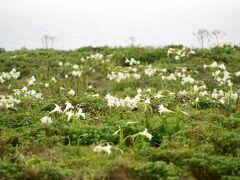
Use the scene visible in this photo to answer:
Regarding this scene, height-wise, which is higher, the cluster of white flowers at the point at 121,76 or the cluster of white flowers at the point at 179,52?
the cluster of white flowers at the point at 179,52

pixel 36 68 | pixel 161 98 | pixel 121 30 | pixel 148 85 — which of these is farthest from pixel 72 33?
pixel 161 98

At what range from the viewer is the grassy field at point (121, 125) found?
771 cm

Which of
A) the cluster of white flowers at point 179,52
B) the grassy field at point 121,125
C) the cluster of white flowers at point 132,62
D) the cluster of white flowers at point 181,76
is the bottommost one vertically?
the grassy field at point 121,125

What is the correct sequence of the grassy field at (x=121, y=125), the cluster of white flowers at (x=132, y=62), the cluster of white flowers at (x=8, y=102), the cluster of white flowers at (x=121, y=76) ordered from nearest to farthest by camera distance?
the grassy field at (x=121, y=125) < the cluster of white flowers at (x=8, y=102) < the cluster of white flowers at (x=121, y=76) < the cluster of white flowers at (x=132, y=62)

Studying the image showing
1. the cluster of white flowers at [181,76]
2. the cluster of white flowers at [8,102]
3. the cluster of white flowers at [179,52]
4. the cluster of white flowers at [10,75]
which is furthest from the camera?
the cluster of white flowers at [179,52]

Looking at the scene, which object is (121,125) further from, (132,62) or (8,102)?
(132,62)

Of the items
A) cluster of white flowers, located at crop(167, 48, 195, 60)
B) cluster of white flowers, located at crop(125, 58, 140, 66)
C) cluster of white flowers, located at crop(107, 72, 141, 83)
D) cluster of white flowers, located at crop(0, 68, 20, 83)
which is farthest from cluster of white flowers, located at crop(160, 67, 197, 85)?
cluster of white flowers, located at crop(0, 68, 20, 83)

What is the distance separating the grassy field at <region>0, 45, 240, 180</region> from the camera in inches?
303

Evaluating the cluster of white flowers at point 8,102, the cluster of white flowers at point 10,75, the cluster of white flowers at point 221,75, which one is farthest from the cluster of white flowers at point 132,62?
the cluster of white flowers at point 8,102

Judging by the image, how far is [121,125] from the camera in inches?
375

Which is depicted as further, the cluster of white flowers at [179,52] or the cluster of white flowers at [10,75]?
the cluster of white flowers at [179,52]

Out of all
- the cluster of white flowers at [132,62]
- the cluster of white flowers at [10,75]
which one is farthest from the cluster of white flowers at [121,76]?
the cluster of white flowers at [10,75]

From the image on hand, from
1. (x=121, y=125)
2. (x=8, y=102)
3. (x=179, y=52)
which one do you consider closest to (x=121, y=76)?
(x=179, y=52)

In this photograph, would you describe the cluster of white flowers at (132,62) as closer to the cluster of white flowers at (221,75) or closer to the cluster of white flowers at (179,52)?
the cluster of white flowers at (179,52)
